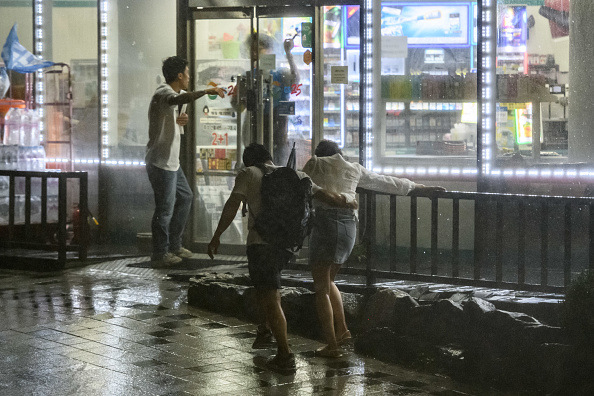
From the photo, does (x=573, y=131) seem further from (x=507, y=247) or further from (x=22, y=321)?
(x=22, y=321)

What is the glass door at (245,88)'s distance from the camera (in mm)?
10812

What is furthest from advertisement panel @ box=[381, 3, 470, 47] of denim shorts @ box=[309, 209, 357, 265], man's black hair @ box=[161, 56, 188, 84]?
denim shorts @ box=[309, 209, 357, 265]

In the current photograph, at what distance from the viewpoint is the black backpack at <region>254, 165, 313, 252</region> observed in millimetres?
6227

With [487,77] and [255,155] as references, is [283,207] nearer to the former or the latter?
[255,155]

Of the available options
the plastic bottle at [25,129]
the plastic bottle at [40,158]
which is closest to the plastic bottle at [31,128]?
the plastic bottle at [25,129]

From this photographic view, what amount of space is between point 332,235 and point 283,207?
0.62 metres

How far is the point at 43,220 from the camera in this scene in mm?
10828

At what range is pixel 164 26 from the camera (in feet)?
38.0

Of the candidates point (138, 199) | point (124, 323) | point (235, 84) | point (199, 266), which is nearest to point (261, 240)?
point (124, 323)

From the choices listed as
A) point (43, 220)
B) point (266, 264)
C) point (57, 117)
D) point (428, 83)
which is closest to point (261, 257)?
point (266, 264)

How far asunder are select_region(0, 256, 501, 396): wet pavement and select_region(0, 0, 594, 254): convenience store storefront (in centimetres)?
279

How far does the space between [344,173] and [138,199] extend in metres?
5.81

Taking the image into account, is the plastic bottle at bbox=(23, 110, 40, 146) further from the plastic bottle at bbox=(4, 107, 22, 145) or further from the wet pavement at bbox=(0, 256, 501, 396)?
the wet pavement at bbox=(0, 256, 501, 396)

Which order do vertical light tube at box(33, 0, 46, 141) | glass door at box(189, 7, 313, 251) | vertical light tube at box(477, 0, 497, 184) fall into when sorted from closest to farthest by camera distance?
vertical light tube at box(477, 0, 497, 184) < glass door at box(189, 7, 313, 251) < vertical light tube at box(33, 0, 46, 141)
